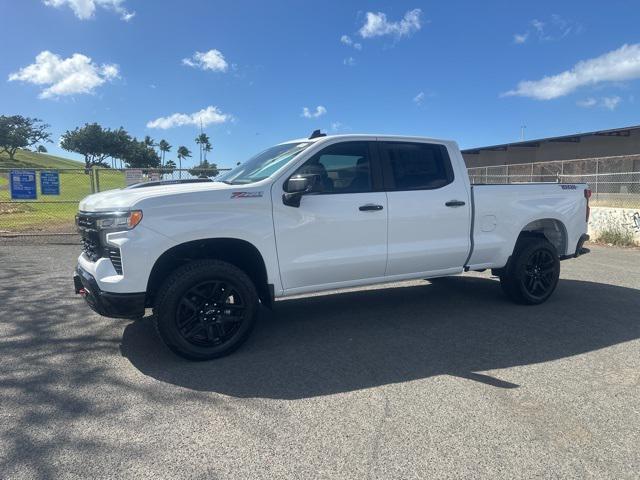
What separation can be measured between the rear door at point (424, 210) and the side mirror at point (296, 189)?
104cm

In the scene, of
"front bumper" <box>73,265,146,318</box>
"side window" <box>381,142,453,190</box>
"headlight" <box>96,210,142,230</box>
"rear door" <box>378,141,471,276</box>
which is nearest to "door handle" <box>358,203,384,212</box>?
"rear door" <box>378,141,471,276</box>

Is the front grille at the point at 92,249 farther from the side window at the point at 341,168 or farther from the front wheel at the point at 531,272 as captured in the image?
the front wheel at the point at 531,272

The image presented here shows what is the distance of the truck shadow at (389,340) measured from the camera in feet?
12.8

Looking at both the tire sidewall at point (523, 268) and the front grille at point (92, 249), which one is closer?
the front grille at point (92, 249)

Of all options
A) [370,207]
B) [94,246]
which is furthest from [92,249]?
[370,207]

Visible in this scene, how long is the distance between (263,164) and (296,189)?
0.98 meters

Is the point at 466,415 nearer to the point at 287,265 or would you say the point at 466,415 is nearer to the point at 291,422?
the point at 291,422

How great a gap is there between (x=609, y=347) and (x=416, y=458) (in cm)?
283

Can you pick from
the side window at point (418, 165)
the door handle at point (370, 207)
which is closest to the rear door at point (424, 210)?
the side window at point (418, 165)

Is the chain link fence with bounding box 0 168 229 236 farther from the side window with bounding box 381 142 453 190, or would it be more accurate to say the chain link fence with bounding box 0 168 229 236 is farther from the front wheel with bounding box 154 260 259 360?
the front wheel with bounding box 154 260 259 360

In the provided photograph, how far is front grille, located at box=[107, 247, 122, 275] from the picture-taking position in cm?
392

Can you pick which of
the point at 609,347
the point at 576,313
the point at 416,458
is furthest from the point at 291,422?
the point at 576,313

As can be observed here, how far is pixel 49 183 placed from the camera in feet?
41.4

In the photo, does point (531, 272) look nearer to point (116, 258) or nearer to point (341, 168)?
point (341, 168)
